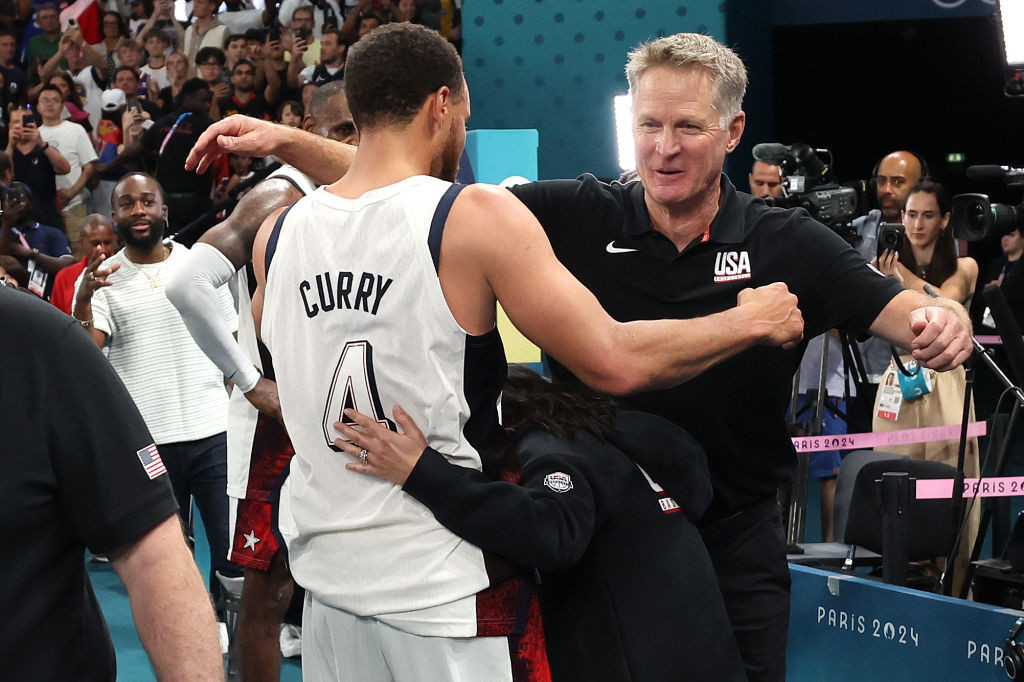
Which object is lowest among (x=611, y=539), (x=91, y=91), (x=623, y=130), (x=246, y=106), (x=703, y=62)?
(x=611, y=539)

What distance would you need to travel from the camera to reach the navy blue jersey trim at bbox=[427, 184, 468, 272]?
1.89 metres

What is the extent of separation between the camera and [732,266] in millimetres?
2510

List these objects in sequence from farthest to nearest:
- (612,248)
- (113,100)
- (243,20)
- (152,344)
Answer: (243,20) → (113,100) → (152,344) → (612,248)

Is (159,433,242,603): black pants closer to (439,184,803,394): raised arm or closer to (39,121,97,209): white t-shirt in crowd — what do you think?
(439,184,803,394): raised arm

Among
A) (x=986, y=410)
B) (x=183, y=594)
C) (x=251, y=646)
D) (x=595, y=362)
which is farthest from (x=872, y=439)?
(x=986, y=410)

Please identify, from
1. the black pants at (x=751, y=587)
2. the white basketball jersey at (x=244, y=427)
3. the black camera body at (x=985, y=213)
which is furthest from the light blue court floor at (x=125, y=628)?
the black camera body at (x=985, y=213)

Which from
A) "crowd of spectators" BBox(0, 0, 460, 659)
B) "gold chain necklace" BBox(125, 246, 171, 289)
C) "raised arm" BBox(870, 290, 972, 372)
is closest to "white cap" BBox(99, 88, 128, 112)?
"crowd of spectators" BBox(0, 0, 460, 659)

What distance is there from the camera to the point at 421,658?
194cm

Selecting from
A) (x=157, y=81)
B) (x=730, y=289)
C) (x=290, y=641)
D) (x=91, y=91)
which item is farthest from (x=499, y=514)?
(x=91, y=91)

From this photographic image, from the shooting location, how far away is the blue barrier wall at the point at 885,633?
3.73 m

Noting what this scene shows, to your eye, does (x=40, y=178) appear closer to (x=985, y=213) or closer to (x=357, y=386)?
(x=985, y=213)

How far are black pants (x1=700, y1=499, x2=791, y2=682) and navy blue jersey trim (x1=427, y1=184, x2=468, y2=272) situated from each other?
0.96 m

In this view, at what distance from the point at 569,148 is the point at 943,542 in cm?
596

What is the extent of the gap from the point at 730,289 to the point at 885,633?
2001mm
